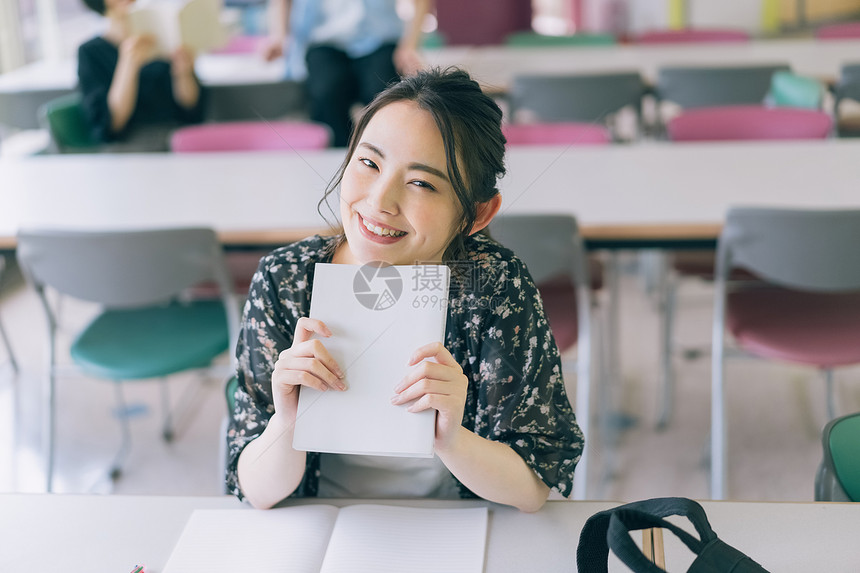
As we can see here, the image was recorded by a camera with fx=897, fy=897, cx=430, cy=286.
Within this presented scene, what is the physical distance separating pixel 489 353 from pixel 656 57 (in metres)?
3.06

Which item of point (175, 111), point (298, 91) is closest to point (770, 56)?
point (298, 91)

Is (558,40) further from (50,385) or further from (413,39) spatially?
(50,385)

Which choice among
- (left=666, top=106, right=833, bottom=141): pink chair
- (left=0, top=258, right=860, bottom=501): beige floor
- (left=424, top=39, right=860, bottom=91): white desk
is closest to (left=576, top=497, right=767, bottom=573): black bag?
(left=0, top=258, right=860, bottom=501): beige floor

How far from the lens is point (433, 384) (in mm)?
756

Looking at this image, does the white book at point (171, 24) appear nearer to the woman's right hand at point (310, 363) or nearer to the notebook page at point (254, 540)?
the notebook page at point (254, 540)

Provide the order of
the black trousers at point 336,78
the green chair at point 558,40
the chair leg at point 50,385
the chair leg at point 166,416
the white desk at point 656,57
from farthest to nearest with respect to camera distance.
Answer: the green chair at point 558,40 → the white desk at point 656,57 → the black trousers at point 336,78 → the chair leg at point 166,416 → the chair leg at point 50,385

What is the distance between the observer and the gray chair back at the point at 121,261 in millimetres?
1762

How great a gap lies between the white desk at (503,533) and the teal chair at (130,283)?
2.69ft

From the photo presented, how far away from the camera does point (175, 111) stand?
322cm

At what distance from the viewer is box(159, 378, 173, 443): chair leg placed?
2412 millimetres

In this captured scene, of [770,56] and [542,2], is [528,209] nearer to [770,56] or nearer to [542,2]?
[770,56]

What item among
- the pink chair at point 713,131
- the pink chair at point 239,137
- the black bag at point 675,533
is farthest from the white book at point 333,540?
the pink chair at point 239,137

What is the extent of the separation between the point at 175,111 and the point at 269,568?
2604mm

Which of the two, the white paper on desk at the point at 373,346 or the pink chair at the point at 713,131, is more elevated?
the white paper on desk at the point at 373,346
